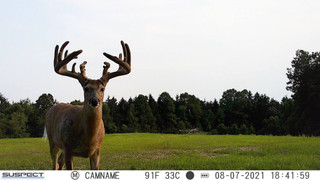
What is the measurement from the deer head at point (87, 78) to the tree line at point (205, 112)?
41.0 metres

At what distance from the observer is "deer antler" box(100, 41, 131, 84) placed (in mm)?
7682

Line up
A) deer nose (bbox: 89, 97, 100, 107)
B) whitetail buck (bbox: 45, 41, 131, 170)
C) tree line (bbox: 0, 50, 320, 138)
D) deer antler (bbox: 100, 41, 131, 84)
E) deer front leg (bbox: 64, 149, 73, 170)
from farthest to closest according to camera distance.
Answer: tree line (bbox: 0, 50, 320, 138)
deer antler (bbox: 100, 41, 131, 84)
deer front leg (bbox: 64, 149, 73, 170)
whitetail buck (bbox: 45, 41, 131, 170)
deer nose (bbox: 89, 97, 100, 107)

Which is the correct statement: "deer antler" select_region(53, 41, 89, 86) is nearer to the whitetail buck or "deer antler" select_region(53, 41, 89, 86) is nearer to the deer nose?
the whitetail buck

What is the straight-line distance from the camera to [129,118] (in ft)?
226

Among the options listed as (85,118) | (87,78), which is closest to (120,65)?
(87,78)

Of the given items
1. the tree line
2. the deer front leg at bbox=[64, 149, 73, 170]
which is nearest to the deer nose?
the deer front leg at bbox=[64, 149, 73, 170]

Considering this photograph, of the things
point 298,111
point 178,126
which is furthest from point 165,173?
point 178,126

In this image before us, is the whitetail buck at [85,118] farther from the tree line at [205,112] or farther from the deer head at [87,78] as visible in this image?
the tree line at [205,112]

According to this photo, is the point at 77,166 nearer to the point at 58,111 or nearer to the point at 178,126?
the point at 58,111

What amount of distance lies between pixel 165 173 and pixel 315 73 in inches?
1750

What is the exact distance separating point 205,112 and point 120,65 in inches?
2862

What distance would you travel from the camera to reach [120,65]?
819 centimetres

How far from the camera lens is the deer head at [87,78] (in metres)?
6.88

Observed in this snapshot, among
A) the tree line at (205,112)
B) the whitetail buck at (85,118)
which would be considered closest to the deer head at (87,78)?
the whitetail buck at (85,118)
